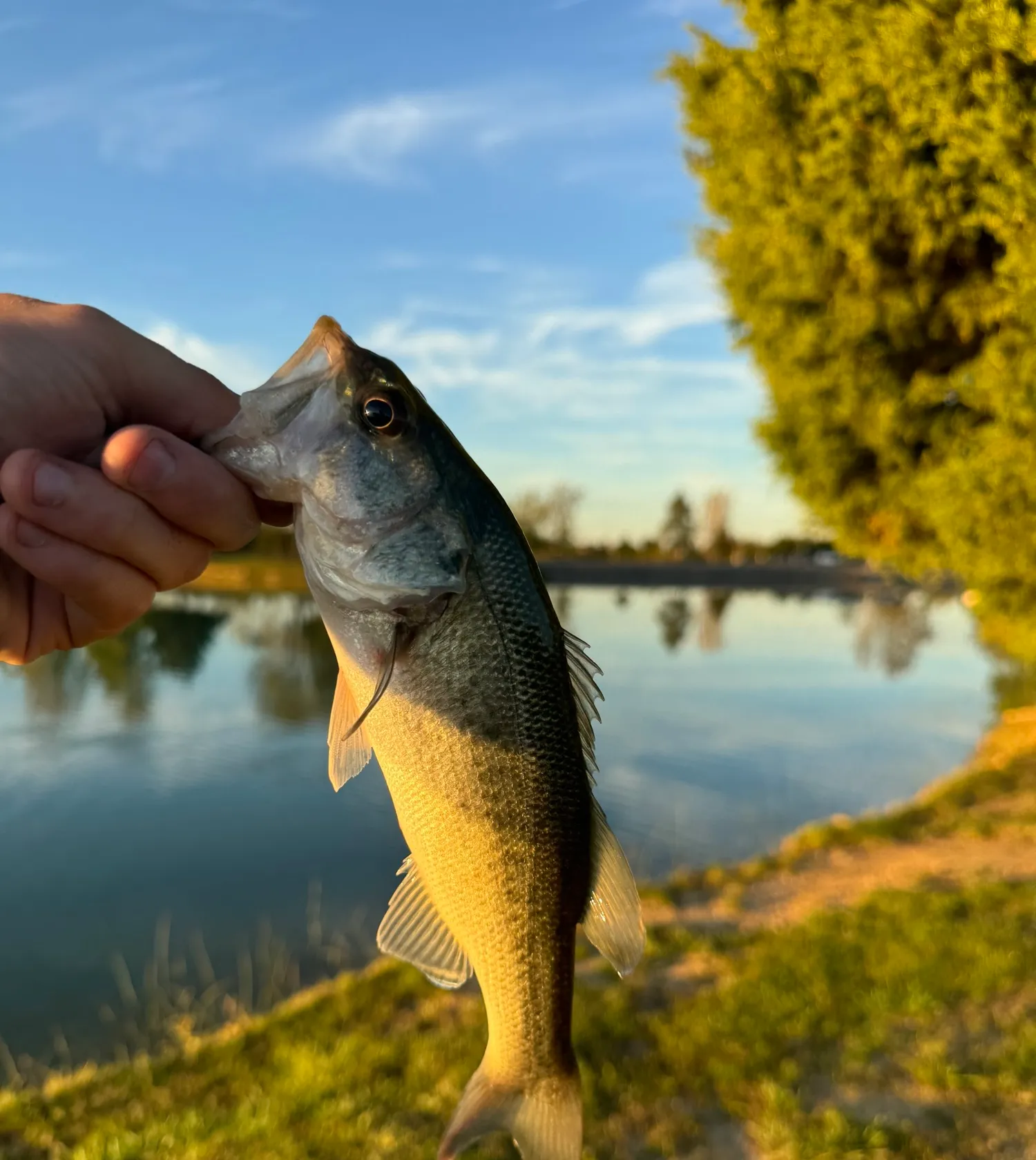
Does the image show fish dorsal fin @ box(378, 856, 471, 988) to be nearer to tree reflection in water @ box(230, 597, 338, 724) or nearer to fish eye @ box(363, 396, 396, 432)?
fish eye @ box(363, 396, 396, 432)

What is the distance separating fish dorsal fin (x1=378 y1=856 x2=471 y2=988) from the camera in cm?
200

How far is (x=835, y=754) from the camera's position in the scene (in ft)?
55.8

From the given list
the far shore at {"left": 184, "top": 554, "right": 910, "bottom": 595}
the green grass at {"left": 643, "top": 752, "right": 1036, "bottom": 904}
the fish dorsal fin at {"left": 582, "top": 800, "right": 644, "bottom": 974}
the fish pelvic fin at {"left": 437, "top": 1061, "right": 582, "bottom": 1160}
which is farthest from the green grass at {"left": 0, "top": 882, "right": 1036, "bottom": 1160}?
the far shore at {"left": 184, "top": 554, "right": 910, "bottom": 595}

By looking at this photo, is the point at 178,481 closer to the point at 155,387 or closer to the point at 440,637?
the point at 155,387

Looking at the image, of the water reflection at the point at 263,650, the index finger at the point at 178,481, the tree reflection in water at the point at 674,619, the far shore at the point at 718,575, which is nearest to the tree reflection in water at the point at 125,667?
the water reflection at the point at 263,650

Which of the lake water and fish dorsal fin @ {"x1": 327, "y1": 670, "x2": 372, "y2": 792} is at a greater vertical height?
fish dorsal fin @ {"x1": 327, "y1": 670, "x2": 372, "y2": 792}

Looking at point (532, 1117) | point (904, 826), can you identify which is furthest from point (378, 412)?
point (904, 826)

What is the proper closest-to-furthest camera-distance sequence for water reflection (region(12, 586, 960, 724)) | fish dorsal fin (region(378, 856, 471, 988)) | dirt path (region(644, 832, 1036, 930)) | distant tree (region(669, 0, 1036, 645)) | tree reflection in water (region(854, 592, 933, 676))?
fish dorsal fin (region(378, 856, 471, 988)), distant tree (region(669, 0, 1036, 645)), dirt path (region(644, 832, 1036, 930)), water reflection (region(12, 586, 960, 724)), tree reflection in water (region(854, 592, 933, 676))

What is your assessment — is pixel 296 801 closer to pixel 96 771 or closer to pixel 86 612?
pixel 96 771

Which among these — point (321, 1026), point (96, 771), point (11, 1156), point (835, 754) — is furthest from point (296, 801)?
point (835, 754)

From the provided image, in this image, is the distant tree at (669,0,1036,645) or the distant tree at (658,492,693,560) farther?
the distant tree at (658,492,693,560)

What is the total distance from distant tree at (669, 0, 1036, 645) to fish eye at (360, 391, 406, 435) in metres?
5.69

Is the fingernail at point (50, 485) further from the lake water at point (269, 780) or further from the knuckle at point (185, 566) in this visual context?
the lake water at point (269, 780)

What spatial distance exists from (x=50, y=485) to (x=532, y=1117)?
71.0 inches
